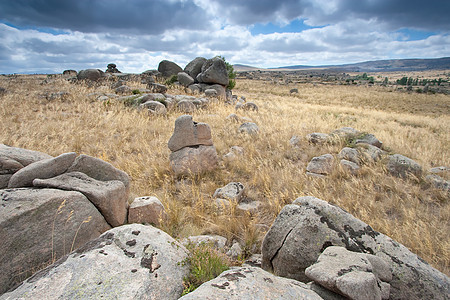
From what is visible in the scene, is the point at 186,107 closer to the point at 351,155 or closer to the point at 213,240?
the point at 351,155

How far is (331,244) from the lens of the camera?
8.64 ft

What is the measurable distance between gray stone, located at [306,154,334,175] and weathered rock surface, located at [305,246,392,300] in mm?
3850

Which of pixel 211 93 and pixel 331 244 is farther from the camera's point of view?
pixel 211 93

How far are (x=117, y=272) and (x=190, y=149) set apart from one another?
4387 mm

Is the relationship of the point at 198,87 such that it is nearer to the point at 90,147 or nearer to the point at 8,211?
the point at 90,147

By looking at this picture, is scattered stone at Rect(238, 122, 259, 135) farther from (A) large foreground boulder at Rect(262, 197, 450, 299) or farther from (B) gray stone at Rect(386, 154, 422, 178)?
(A) large foreground boulder at Rect(262, 197, 450, 299)

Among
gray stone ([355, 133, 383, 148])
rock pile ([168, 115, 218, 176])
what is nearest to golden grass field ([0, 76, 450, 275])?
rock pile ([168, 115, 218, 176])

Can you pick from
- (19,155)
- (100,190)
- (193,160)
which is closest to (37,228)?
(100,190)

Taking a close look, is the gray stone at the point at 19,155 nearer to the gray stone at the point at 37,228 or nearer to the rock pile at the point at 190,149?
the gray stone at the point at 37,228

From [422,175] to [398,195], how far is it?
4.49 feet

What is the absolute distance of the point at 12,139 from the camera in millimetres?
7273

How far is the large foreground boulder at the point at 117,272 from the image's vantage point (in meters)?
1.84

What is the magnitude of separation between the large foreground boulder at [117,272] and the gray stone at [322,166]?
467 cm

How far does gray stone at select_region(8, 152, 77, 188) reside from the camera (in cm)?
296
